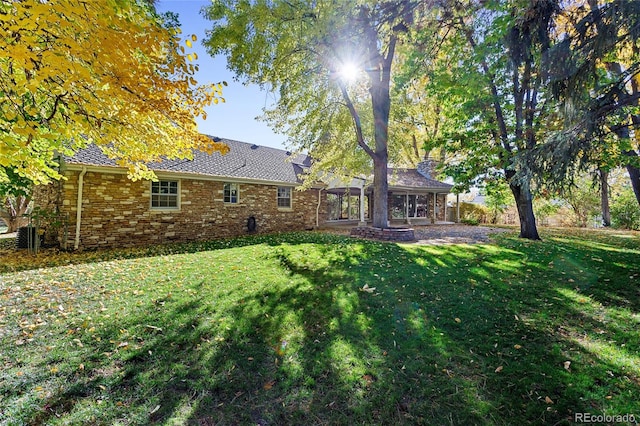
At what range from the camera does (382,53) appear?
11750 millimetres

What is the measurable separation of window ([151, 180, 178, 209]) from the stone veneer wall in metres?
0.20

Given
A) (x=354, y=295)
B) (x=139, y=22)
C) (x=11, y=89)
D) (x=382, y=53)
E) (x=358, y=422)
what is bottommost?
(x=358, y=422)

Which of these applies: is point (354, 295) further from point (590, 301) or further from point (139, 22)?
point (139, 22)

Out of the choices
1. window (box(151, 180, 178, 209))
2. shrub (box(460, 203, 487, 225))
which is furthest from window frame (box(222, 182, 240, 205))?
shrub (box(460, 203, 487, 225))

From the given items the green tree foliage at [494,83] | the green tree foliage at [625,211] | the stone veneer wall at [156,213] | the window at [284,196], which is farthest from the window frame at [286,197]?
the green tree foliage at [625,211]

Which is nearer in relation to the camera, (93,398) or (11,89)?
(93,398)

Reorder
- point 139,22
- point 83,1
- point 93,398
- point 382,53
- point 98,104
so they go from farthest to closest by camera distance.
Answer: point 382,53, point 98,104, point 139,22, point 83,1, point 93,398

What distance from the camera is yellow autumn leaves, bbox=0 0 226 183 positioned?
2838mm

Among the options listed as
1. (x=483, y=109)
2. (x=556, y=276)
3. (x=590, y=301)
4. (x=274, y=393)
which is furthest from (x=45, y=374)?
(x=483, y=109)

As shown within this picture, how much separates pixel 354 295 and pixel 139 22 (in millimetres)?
5158

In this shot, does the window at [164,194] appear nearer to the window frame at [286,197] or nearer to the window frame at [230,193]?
the window frame at [230,193]

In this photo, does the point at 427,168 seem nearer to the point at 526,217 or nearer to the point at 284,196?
the point at 526,217

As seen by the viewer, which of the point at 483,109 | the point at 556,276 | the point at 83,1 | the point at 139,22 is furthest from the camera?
the point at 483,109

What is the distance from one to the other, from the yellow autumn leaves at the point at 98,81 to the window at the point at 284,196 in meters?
8.73
